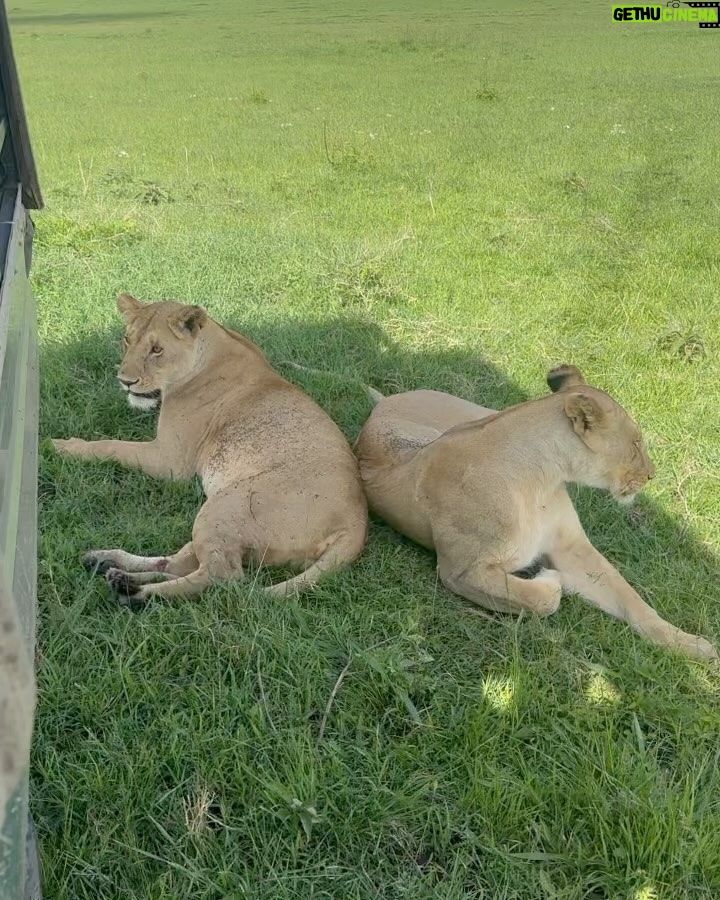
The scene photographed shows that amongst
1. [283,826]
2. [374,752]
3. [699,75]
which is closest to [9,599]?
[283,826]

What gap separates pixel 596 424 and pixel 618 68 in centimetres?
1631

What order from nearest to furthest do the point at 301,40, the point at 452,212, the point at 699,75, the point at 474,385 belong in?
the point at 474,385, the point at 452,212, the point at 699,75, the point at 301,40

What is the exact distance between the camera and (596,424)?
3289 mm

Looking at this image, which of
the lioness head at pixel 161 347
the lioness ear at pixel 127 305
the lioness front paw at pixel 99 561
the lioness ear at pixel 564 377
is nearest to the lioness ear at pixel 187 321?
the lioness head at pixel 161 347

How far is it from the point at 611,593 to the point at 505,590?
424mm

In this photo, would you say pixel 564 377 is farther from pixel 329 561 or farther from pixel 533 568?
pixel 329 561

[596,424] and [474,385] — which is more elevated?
[596,424]

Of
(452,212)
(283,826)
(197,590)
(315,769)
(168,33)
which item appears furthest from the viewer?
(168,33)

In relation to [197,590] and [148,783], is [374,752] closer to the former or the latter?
[148,783]

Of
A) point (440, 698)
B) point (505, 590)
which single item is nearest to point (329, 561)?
point (505, 590)

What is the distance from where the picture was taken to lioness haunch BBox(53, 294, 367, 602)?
10.8 ft

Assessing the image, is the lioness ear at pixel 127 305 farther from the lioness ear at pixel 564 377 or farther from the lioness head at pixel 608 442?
the lioness head at pixel 608 442

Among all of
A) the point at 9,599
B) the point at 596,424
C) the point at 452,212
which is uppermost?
the point at 9,599

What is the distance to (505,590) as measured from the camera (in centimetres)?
315
